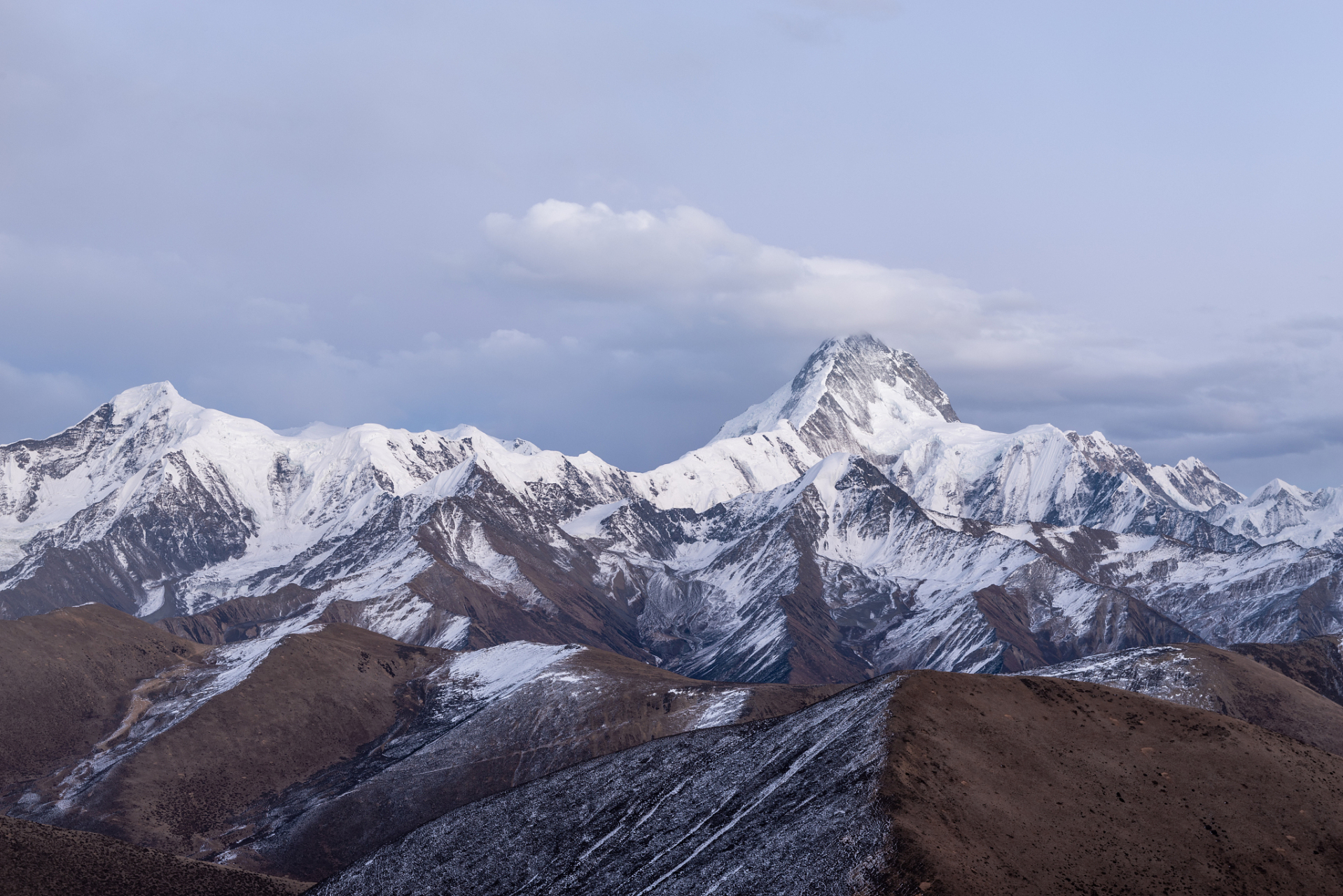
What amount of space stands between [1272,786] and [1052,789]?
55.1ft

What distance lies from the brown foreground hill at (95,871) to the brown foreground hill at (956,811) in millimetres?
21093

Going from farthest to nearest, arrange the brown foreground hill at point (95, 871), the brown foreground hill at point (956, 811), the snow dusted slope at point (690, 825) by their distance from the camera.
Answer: the brown foreground hill at point (95, 871)
the snow dusted slope at point (690, 825)
the brown foreground hill at point (956, 811)

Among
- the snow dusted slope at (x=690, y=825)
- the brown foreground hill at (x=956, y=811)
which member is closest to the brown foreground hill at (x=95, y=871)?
the snow dusted slope at (x=690, y=825)

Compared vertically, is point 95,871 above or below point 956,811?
below

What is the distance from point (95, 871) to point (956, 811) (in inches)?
3901

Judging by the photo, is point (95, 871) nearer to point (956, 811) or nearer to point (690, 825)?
point (690, 825)

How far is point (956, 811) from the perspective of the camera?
82250 millimetres

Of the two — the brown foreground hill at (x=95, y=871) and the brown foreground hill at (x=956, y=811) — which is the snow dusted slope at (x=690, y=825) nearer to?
the brown foreground hill at (x=956, y=811)

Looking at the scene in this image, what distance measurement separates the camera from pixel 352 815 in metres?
198

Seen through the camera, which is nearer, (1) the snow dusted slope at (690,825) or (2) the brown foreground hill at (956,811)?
(2) the brown foreground hill at (956,811)

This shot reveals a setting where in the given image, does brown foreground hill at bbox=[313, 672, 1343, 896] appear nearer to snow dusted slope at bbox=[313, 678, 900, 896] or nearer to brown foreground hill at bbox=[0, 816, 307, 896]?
snow dusted slope at bbox=[313, 678, 900, 896]

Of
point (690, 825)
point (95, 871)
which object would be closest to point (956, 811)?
point (690, 825)

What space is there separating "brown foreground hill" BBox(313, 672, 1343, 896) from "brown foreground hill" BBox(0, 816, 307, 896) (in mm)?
21093

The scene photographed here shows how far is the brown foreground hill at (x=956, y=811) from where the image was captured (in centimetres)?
7756
